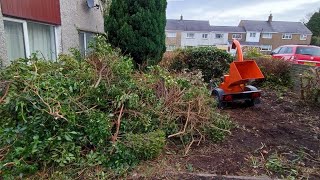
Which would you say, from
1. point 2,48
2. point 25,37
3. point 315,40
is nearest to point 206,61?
point 25,37

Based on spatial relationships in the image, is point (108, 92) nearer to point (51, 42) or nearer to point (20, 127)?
point (20, 127)

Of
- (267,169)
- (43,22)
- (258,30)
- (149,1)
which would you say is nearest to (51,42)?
(43,22)

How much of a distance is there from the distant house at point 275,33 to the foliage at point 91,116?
139 ft

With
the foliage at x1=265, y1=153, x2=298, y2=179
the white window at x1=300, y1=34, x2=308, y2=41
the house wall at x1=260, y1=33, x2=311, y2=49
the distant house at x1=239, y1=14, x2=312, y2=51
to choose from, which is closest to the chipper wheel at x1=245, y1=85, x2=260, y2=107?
the foliage at x1=265, y1=153, x2=298, y2=179

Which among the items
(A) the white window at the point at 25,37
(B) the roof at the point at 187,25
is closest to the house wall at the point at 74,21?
(A) the white window at the point at 25,37

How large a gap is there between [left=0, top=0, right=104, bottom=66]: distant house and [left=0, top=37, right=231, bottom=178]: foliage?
1367 millimetres

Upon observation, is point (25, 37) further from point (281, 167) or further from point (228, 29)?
point (228, 29)

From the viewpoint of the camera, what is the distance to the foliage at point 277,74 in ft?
26.9

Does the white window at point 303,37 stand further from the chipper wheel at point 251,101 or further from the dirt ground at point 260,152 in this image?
the chipper wheel at point 251,101

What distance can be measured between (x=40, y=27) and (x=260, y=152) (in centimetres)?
578

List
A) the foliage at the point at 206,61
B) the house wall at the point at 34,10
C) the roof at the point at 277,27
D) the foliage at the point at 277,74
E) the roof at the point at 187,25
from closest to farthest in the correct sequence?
the house wall at the point at 34,10 → the foliage at the point at 277,74 → the foliage at the point at 206,61 → the roof at the point at 277,27 → the roof at the point at 187,25

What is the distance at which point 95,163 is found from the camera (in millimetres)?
2926

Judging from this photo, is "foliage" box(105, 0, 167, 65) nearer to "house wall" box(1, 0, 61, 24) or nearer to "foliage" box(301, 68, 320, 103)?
"house wall" box(1, 0, 61, 24)

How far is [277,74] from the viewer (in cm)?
833
